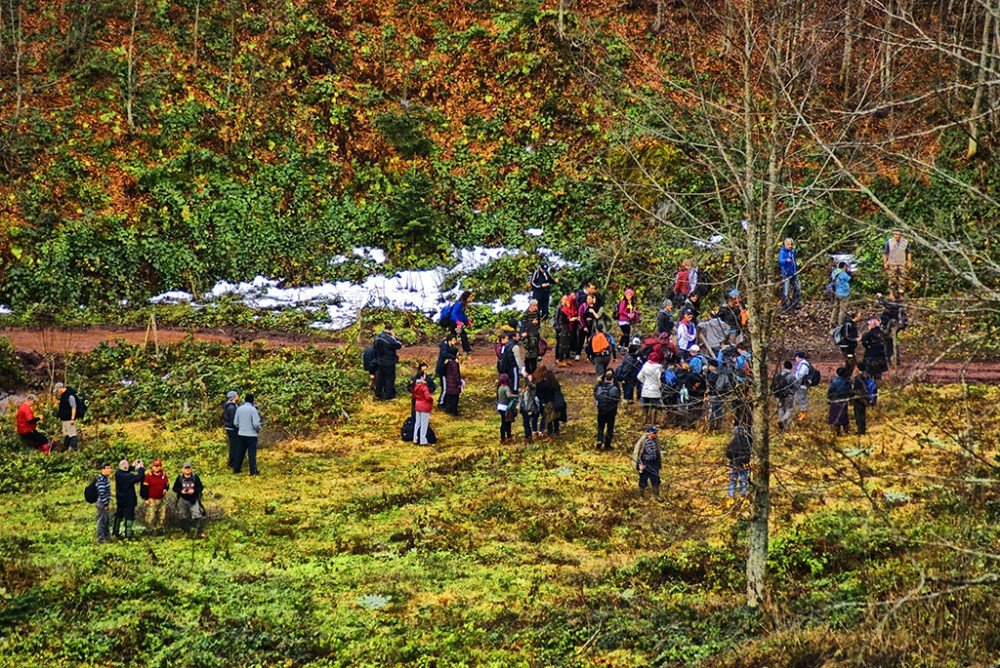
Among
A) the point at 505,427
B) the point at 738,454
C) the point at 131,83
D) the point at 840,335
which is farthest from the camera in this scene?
the point at 131,83

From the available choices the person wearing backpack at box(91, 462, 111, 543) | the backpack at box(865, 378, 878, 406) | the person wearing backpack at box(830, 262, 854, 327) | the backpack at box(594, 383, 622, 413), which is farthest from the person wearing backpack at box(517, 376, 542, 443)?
the person wearing backpack at box(91, 462, 111, 543)

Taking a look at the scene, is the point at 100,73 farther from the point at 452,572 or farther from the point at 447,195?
the point at 452,572

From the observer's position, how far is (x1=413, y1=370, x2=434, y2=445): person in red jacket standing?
20297mm

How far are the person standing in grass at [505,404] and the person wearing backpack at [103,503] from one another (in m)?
7.47

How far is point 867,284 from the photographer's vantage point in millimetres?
28391

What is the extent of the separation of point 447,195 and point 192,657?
2208cm

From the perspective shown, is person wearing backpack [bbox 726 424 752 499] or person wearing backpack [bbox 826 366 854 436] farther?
person wearing backpack [bbox 826 366 854 436]

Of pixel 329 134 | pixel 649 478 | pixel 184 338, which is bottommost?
pixel 649 478

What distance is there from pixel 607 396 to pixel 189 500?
7.66 m

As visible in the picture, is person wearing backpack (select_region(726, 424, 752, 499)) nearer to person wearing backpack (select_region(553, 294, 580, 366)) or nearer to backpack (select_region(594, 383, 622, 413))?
backpack (select_region(594, 383, 622, 413))

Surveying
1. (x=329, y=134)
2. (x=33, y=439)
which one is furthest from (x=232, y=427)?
(x=329, y=134)

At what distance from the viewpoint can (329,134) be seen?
34.4 m

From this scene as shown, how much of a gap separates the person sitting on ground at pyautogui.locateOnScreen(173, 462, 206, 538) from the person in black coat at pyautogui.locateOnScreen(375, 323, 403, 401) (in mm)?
6286

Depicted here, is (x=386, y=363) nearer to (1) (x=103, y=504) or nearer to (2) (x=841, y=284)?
(1) (x=103, y=504)
